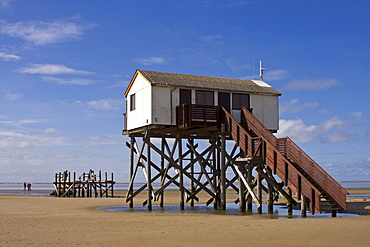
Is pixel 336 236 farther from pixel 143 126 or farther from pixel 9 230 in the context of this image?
pixel 143 126

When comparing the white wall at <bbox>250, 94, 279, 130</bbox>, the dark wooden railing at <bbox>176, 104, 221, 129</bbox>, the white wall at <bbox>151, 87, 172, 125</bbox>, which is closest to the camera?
the dark wooden railing at <bbox>176, 104, 221, 129</bbox>

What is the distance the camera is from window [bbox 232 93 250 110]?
32438 mm

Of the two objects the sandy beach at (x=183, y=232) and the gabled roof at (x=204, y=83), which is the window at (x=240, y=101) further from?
the sandy beach at (x=183, y=232)

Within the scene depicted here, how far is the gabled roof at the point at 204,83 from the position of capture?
31.0 m

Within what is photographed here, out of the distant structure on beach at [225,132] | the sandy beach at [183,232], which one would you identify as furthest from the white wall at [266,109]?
the sandy beach at [183,232]

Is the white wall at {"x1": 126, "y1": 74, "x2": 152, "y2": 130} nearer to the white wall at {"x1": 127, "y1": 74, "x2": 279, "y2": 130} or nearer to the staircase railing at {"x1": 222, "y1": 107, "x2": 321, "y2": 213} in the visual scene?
the white wall at {"x1": 127, "y1": 74, "x2": 279, "y2": 130}

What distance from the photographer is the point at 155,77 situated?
3144 cm

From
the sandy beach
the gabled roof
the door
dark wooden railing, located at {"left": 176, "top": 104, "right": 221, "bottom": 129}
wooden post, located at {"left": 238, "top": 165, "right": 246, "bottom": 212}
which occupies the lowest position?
the sandy beach

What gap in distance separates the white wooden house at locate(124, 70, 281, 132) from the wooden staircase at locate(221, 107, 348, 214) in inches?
115

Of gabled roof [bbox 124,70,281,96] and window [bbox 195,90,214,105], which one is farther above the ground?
gabled roof [bbox 124,70,281,96]

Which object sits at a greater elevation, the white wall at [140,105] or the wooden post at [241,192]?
the white wall at [140,105]

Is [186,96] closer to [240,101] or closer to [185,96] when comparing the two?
[185,96]

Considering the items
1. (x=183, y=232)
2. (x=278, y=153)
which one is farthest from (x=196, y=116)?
(x=183, y=232)

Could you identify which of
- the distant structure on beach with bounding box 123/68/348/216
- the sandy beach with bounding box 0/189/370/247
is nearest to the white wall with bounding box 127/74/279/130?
the distant structure on beach with bounding box 123/68/348/216
